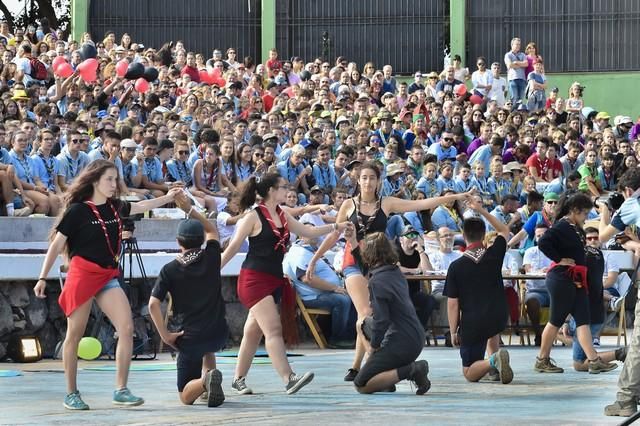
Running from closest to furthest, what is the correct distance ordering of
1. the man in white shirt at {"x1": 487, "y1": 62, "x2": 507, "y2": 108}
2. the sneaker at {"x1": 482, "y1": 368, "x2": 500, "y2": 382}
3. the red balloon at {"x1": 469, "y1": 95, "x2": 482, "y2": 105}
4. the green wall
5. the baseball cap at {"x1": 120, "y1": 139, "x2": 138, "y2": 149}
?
the sneaker at {"x1": 482, "y1": 368, "x2": 500, "y2": 382}, the baseball cap at {"x1": 120, "y1": 139, "x2": 138, "y2": 149}, the red balloon at {"x1": 469, "y1": 95, "x2": 482, "y2": 105}, the man in white shirt at {"x1": 487, "y1": 62, "x2": 507, "y2": 108}, the green wall

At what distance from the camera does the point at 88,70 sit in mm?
25141

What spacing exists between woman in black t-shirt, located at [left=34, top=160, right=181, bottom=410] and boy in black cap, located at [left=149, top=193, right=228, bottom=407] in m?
0.31

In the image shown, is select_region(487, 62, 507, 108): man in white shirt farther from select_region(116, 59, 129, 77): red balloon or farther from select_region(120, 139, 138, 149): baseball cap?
select_region(120, 139, 138, 149): baseball cap

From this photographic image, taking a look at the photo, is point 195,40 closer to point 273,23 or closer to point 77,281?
point 273,23

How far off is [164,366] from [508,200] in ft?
27.3

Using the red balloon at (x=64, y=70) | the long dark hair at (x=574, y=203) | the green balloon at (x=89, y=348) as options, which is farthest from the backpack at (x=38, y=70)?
the long dark hair at (x=574, y=203)

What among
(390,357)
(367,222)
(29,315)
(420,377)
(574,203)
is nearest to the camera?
(390,357)

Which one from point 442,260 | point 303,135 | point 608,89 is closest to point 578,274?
point 442,260

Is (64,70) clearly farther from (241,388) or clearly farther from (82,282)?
(82,282)

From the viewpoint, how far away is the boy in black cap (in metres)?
10.7

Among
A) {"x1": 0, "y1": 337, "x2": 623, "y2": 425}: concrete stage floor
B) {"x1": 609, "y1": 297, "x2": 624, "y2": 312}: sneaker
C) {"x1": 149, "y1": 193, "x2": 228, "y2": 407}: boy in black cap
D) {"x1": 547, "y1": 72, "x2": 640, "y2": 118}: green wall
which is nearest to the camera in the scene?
{"x1": 0, "y1": 337, "x2": 623, "y2": 425}: concrete stage floor

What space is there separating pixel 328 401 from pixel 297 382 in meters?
0.46

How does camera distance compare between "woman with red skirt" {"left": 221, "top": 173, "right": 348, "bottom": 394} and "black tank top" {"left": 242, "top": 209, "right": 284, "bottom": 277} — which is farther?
"black tank top" {"left": 242, "top": 209, "right": 284, "bottom": 277}

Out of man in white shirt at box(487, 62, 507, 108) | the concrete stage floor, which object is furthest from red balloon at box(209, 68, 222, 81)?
the concrete stage floor
